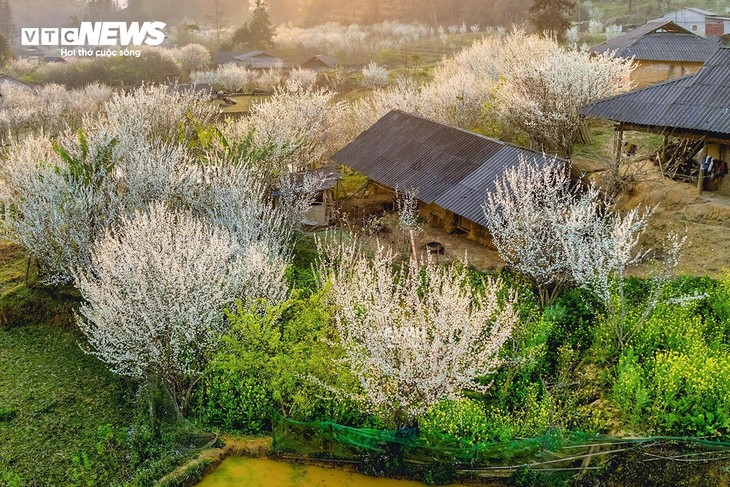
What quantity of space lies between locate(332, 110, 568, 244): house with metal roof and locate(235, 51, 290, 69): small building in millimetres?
60437

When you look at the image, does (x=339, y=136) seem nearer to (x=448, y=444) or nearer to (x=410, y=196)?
(x=410, y=196)

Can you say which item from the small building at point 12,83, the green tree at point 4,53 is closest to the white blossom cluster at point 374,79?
the small building at point 12,83

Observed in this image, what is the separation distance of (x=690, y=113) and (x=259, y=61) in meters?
74.3

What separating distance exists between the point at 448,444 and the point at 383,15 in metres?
122

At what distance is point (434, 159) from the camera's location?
93.2 ft

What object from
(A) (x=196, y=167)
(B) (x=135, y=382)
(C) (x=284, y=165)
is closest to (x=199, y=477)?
(B) (x=135, y=382)

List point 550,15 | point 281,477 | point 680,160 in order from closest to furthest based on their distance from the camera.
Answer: point 281,477 < point 680,160 < point 550,15

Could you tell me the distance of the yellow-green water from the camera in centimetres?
1541

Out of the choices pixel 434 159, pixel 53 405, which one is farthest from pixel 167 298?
pixel 434 159

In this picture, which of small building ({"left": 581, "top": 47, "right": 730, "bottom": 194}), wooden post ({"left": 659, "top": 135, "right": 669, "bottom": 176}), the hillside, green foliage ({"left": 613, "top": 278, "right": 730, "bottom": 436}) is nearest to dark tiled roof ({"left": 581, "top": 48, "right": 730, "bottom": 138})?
small building ({"left": 581, "top": 47, "right": 730, "bottom": 194})

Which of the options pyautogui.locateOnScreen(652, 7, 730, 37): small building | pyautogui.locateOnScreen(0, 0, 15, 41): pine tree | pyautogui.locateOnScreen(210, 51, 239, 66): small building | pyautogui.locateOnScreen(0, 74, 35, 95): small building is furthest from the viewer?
pyautogui.locateOnScreen(0, 0, 15, 41): pine tree

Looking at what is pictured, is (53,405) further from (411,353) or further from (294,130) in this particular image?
(294,130)

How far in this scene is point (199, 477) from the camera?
620 inches

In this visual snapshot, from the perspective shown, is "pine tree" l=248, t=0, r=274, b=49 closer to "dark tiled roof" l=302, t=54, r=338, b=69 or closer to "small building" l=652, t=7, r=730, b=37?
"dark tiled roof" l=302, t=54, r=338, b=69
